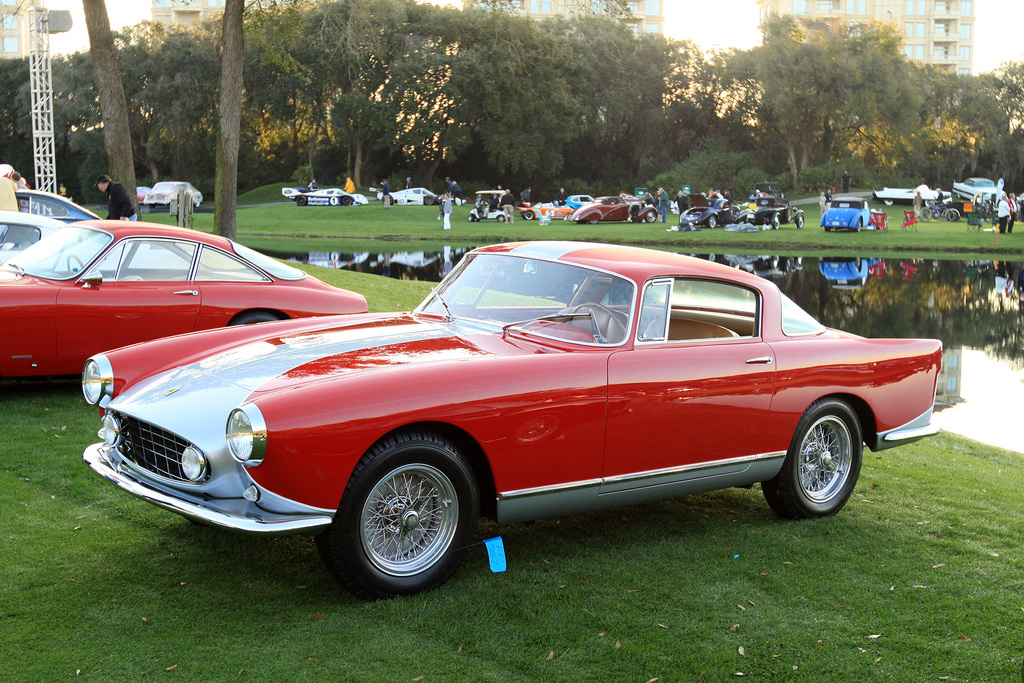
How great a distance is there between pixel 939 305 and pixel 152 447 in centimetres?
1674

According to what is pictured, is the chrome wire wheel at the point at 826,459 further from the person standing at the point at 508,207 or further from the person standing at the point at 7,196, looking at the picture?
the person standing at the point at 508,207

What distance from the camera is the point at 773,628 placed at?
3.99m

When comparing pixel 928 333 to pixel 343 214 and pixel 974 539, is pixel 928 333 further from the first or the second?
pixel 343 214

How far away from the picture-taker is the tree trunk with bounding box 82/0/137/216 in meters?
16.9

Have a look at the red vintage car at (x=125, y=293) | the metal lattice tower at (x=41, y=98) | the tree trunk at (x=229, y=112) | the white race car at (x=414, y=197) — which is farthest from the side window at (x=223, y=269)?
the white race car at (x=414, y=197)

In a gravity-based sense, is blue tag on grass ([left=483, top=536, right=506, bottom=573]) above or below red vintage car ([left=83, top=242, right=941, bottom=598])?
below

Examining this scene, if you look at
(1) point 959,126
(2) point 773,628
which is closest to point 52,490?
(2) point 773,628

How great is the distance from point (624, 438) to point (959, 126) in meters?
71.7

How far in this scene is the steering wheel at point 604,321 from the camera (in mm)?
4828

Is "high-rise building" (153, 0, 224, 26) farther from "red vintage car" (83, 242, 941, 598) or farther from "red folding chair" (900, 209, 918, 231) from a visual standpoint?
"red vintage car" (83, 242, 941, 598)

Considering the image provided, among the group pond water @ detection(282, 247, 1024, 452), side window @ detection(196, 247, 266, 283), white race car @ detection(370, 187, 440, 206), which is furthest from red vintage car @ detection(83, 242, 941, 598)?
white race car @ detection(370, 187, 440, 206)

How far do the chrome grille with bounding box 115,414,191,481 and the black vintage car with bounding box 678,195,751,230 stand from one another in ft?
108

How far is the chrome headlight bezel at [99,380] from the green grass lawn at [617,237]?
23.4 metres

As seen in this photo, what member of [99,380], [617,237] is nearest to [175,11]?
[617,237]
